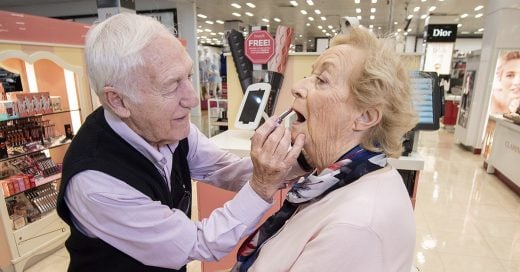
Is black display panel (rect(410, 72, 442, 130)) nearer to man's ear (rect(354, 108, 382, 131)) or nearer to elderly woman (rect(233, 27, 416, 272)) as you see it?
elderly woman (rect(233, 27, 416, 272))

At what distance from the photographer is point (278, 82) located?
2738 mm

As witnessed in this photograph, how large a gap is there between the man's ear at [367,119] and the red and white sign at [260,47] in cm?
181

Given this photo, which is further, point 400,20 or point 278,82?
point 400,20

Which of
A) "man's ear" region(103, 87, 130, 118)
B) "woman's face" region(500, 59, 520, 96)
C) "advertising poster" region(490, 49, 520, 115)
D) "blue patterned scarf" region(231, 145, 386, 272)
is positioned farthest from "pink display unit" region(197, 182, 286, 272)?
"woman's face" region(500, 59, 520, 96)

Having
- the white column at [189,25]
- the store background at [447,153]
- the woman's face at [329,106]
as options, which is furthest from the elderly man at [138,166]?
the white column at [189,25]

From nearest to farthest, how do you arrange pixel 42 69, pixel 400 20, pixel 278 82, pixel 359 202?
pixel 359 202 < pixel 278 82 < pixel 42 69 < pixel 400 20

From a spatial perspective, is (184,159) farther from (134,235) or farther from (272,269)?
(272,269)

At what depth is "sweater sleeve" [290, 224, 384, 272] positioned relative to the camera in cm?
75

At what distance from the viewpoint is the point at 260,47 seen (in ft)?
8.79

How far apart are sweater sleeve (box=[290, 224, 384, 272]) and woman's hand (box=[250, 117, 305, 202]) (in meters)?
0.26

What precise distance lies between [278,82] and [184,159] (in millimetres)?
1624

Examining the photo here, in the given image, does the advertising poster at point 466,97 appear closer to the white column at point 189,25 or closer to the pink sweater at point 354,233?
the pink sweater at point 354,233

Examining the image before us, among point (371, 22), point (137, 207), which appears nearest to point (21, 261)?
point (137, 207)

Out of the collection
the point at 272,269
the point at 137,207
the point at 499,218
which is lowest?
the point at 499,218
